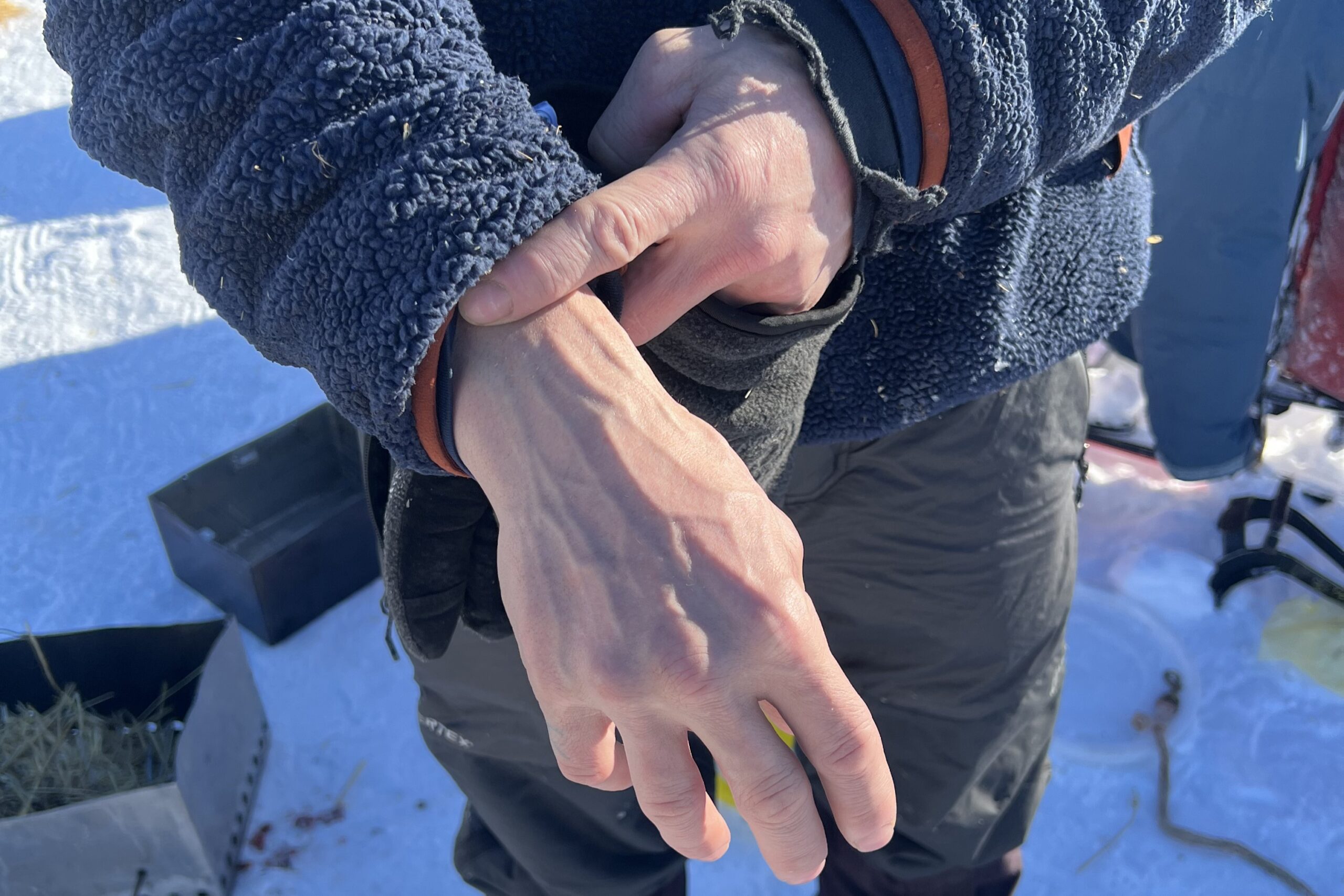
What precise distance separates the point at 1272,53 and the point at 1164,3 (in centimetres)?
93

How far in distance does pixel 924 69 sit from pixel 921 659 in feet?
1.75

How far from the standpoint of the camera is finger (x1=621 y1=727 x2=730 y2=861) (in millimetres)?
455

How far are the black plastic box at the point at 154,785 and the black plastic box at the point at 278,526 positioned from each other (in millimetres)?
176

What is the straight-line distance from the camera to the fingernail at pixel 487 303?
461 millimetres

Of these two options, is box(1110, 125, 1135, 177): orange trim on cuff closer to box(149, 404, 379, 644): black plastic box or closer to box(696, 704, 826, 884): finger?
box(696, 704, 826, 884): finger

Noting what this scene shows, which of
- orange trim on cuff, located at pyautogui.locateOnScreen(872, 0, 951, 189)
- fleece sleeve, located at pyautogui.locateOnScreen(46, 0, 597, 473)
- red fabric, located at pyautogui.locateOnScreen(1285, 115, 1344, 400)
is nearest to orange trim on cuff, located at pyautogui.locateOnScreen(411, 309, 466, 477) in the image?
fleece sleeve, located at pyautogui.locateOnScreen(46, 0, 597, 473)

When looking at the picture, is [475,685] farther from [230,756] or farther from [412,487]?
[230,756]

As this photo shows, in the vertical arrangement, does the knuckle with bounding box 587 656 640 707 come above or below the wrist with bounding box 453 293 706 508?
below

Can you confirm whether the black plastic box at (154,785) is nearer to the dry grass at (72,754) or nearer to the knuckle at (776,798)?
the dry grass at (72,754)

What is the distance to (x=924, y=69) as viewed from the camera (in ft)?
1.78

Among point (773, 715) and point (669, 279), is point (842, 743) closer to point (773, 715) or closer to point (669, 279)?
point (773, 715)

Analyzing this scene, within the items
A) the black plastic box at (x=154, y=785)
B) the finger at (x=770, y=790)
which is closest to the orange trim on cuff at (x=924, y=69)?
the finger at (x=770, y=790)

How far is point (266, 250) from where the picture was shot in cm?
52

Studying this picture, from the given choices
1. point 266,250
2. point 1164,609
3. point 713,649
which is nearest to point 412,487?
point 266,250
